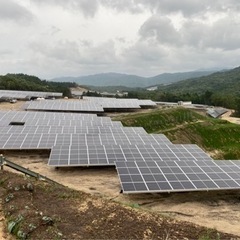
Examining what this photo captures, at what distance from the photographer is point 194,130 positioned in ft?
193

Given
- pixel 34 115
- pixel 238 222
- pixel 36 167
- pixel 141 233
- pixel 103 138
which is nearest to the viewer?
pixel 141 233

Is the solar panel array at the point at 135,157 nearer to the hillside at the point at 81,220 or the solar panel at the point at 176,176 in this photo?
the solar panel at the point at 176,176

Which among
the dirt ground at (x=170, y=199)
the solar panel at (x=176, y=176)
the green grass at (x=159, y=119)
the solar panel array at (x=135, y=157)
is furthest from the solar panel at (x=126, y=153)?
the green grass at (x=159, y=119)

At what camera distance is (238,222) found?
17109 millimetres

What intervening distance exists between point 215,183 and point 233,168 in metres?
3.93

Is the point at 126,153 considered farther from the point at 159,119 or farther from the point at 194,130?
the point at 159,119

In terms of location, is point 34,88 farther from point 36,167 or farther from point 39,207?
point 39,207

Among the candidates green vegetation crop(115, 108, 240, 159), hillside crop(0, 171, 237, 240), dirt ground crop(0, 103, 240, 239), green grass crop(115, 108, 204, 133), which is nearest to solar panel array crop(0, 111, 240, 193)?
dirt ground crop(0, 103, 240, 239)

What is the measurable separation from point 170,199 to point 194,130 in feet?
134

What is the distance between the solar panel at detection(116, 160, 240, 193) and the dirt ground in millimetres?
953

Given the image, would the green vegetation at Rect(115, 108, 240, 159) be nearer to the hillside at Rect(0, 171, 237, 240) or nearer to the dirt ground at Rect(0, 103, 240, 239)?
the dirt ground at Rect(0, 103, 240, 239)

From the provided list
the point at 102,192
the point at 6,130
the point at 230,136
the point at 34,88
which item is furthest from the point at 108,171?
the point at 34,88

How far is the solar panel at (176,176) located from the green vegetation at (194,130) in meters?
28.3

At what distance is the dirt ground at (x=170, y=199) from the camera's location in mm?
17391
